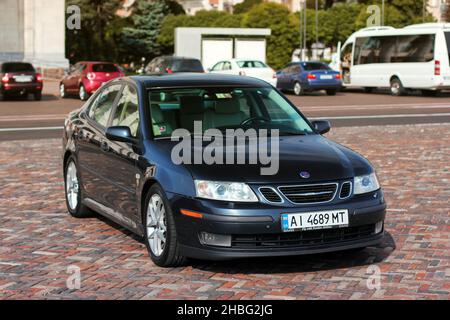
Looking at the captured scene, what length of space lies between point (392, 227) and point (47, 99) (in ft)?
89.4

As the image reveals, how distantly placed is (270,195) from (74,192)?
3223 mm

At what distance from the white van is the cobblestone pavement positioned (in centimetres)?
2412

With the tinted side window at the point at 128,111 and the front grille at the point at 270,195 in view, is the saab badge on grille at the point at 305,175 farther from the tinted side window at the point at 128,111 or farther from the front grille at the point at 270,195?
the tinted side window at the point at 128,111

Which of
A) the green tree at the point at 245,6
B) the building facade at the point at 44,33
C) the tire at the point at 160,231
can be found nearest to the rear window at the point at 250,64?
the building facade at the point at 44,33

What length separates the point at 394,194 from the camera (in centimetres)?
994

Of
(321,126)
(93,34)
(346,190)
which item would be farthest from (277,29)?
(346,190)

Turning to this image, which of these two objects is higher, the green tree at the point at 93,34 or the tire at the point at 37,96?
the green tree at the point at 93,34

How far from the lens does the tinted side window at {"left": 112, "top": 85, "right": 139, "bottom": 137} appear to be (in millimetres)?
7316

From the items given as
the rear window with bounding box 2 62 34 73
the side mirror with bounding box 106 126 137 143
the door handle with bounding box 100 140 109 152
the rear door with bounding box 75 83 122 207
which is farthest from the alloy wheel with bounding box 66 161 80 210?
the rear window with bounding box 2 62 34 73

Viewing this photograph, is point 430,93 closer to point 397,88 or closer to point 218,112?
point 397,88

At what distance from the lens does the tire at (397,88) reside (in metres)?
35.3

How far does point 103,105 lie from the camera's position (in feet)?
27.0

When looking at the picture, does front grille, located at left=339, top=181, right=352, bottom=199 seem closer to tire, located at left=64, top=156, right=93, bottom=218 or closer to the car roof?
the car roof
